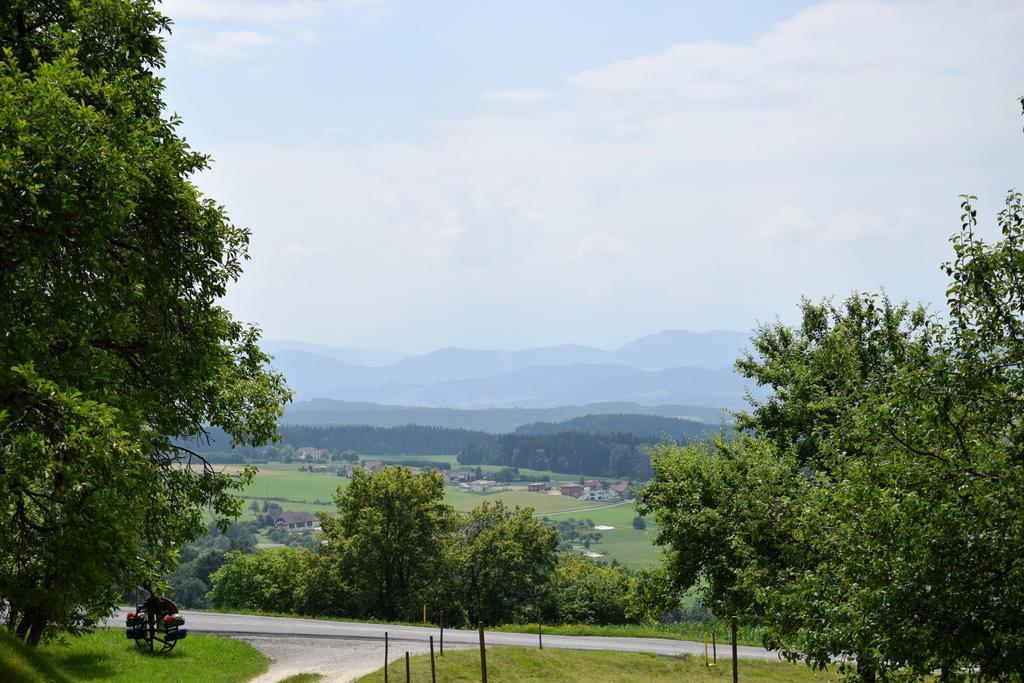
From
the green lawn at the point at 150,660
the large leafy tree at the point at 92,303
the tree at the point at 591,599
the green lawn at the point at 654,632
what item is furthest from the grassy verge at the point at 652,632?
the large leafy tree at the point at 92,303

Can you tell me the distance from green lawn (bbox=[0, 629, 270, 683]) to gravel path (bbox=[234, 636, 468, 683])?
92 cm

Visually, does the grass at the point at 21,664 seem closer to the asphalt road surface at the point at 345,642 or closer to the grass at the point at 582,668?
the grass at the point at 582,668

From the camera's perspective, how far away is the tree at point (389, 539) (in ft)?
218

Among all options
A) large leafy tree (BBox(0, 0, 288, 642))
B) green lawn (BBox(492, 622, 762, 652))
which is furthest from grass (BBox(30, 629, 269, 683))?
green lawn (BBox(492, 622, 762, 652))

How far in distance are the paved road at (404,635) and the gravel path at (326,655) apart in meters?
0.94

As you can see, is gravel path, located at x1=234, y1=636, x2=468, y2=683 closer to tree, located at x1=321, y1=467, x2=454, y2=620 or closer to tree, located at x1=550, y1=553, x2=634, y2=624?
tree, located at x1=321, y1=467, x2=454, y2=620

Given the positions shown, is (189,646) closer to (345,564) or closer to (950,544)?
(345,564)

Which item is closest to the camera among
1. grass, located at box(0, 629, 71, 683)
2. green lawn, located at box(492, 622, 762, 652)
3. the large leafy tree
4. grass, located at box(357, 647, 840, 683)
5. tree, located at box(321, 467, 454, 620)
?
the large leafy tree

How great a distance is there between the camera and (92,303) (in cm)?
1489

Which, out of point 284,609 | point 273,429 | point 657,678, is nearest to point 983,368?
point 273,429

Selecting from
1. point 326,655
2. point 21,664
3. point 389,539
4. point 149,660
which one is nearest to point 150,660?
point 149,660

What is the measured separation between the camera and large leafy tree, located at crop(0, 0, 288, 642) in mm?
12234

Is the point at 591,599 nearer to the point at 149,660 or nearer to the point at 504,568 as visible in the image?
the point at 504,568

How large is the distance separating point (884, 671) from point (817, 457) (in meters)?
17.8
